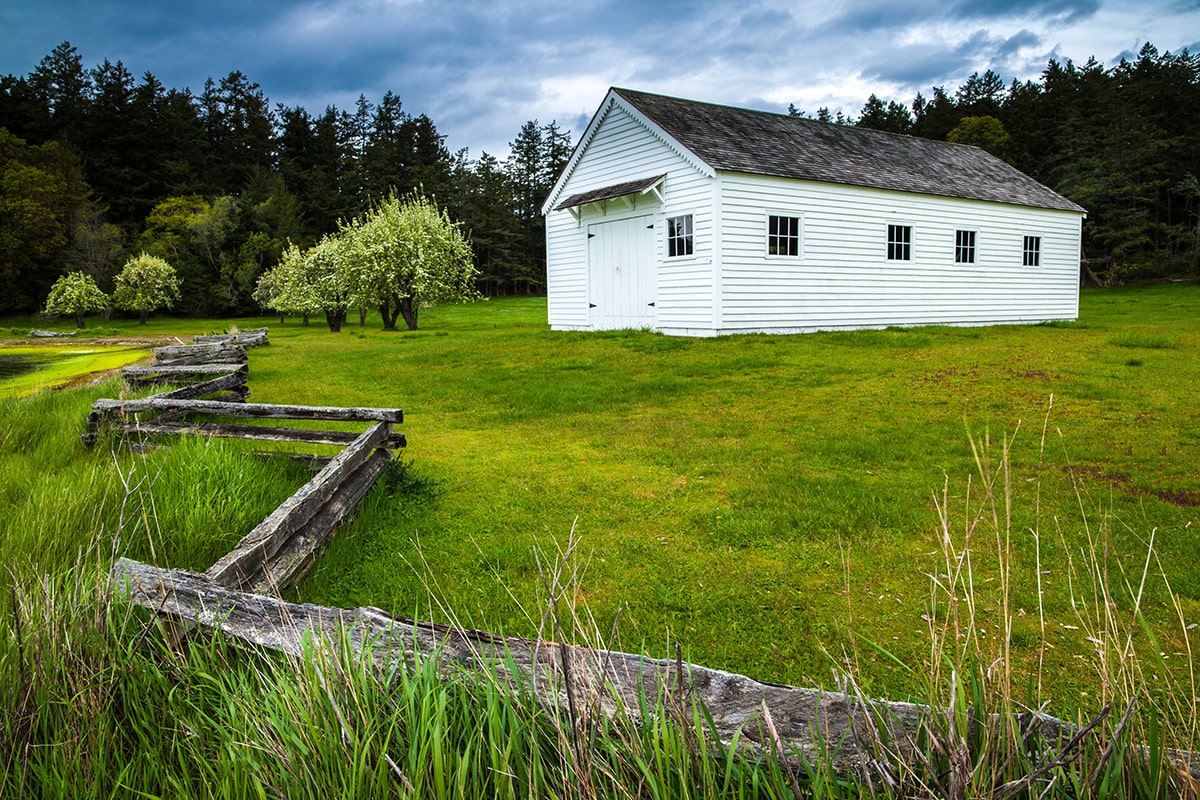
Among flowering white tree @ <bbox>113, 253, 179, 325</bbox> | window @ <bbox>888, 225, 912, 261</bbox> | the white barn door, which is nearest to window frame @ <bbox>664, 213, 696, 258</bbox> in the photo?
the white barn door

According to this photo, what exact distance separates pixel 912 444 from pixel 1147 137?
49.3m

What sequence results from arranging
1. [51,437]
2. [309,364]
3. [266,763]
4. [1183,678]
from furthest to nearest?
[309,364] → [51,437] → [1183,678] → [266,763]

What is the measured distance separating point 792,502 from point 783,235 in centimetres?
1383

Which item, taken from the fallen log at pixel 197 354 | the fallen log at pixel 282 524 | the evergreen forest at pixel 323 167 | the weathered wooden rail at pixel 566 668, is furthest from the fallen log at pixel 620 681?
the evergreen forest at pixel 323 167

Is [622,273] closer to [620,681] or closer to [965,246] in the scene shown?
[965,246]

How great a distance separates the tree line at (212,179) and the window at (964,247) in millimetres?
25420

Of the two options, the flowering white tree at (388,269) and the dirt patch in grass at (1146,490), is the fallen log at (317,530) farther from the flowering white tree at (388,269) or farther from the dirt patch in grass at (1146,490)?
the flowering white tree at (388,269)

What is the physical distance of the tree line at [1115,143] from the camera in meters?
41.7

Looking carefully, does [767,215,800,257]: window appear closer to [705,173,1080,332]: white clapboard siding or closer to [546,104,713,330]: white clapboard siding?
[705,173,1080,332]: white clapboard siding

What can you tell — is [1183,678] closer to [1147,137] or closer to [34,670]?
[34,670]

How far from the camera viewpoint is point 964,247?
2128cm

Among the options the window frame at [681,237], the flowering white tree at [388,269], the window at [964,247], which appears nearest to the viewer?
the window frame at [681,237]

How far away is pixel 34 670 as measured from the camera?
199 centimetres

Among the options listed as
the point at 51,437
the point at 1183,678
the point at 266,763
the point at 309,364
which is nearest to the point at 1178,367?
the point at 1183,678
